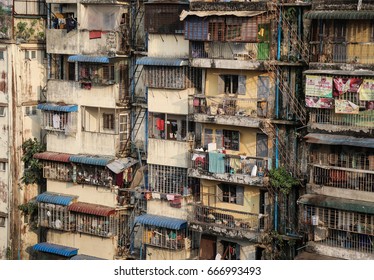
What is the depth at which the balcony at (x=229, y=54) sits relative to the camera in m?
33.7

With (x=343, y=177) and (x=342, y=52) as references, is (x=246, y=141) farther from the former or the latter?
(x=342, y=52)

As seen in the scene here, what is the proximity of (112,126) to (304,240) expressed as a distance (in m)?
9.88

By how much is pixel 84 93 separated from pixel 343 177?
1197cm

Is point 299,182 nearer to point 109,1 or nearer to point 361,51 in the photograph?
point 361,51

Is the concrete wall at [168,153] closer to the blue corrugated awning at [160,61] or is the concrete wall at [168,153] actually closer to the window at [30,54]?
the blue corrugated awning at [160,61]

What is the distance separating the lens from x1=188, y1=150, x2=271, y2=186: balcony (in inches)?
1329

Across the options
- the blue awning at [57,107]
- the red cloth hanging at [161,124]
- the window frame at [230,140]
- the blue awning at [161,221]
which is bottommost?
the blue awning at [161,221]

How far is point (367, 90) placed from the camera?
102 ft

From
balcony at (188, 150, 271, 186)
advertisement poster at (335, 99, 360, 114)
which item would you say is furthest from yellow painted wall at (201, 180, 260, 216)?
advertisement poster at (335, 99, 360, 114)

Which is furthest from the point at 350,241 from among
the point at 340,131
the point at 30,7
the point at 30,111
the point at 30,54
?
the point at 30,7

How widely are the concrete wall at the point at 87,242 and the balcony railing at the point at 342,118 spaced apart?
10532 mm

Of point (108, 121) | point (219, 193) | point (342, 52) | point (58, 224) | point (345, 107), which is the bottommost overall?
point (58, 224)

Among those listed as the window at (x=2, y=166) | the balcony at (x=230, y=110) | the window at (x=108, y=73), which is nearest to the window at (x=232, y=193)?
the balcony at (x=230, y=110)

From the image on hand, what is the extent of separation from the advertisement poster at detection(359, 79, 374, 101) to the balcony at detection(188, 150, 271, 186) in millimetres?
4361
